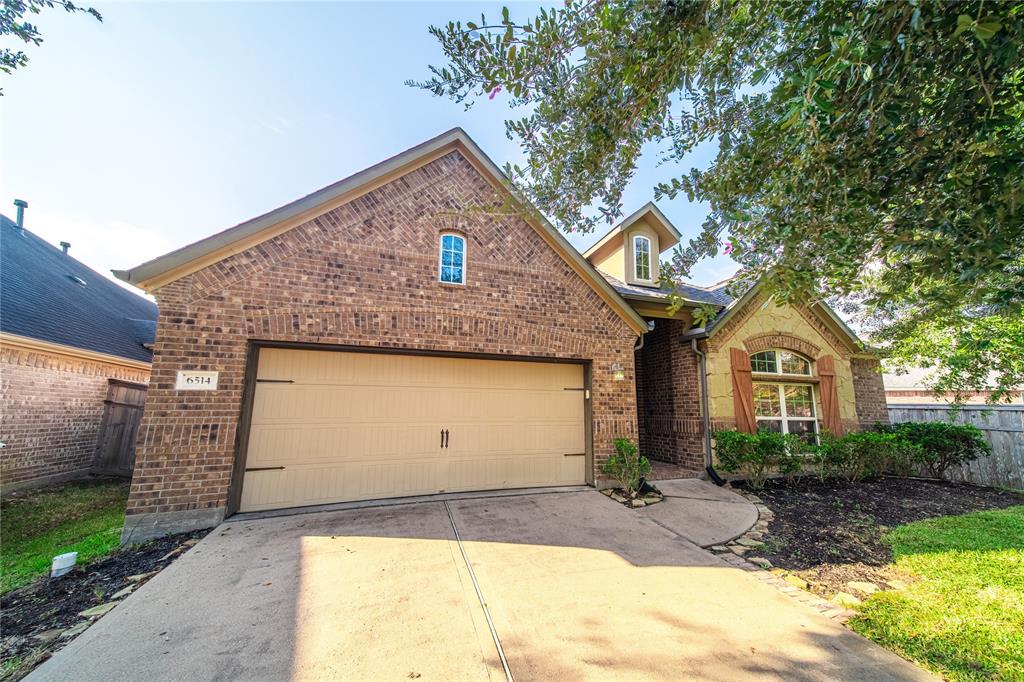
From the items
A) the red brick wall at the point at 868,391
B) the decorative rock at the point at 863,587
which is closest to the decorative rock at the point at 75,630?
the decorative rock at the point at 863,587

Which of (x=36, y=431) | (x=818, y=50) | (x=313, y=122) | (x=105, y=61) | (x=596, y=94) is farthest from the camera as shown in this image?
(x=36, y=431)

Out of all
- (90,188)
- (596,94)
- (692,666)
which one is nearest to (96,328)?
(90,188)

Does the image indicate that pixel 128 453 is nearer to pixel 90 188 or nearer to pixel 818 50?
pixel 90 188

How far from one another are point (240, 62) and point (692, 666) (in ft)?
26.5

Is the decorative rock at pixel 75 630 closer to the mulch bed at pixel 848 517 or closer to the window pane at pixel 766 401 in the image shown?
the mulch bed at pixel 848 517

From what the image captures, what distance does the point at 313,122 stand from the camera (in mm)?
5832

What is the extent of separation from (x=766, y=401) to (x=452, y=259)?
8.04m

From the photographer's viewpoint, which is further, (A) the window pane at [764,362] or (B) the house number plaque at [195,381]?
(A) the window pane at [764,362]

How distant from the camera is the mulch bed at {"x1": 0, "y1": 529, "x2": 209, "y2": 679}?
9.30 ft

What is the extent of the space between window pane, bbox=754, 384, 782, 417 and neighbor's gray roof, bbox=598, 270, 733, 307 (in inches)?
87.3

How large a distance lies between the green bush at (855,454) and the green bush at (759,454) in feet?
2.09

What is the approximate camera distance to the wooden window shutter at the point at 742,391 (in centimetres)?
845

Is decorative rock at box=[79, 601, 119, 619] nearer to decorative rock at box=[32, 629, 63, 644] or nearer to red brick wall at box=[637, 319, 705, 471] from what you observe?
decorative rock at box=[32, 629, 63, 644]

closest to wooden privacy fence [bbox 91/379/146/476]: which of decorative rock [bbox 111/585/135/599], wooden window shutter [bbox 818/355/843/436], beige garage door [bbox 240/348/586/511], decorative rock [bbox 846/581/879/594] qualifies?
beige garage door [bbox 240/348/586/511]
